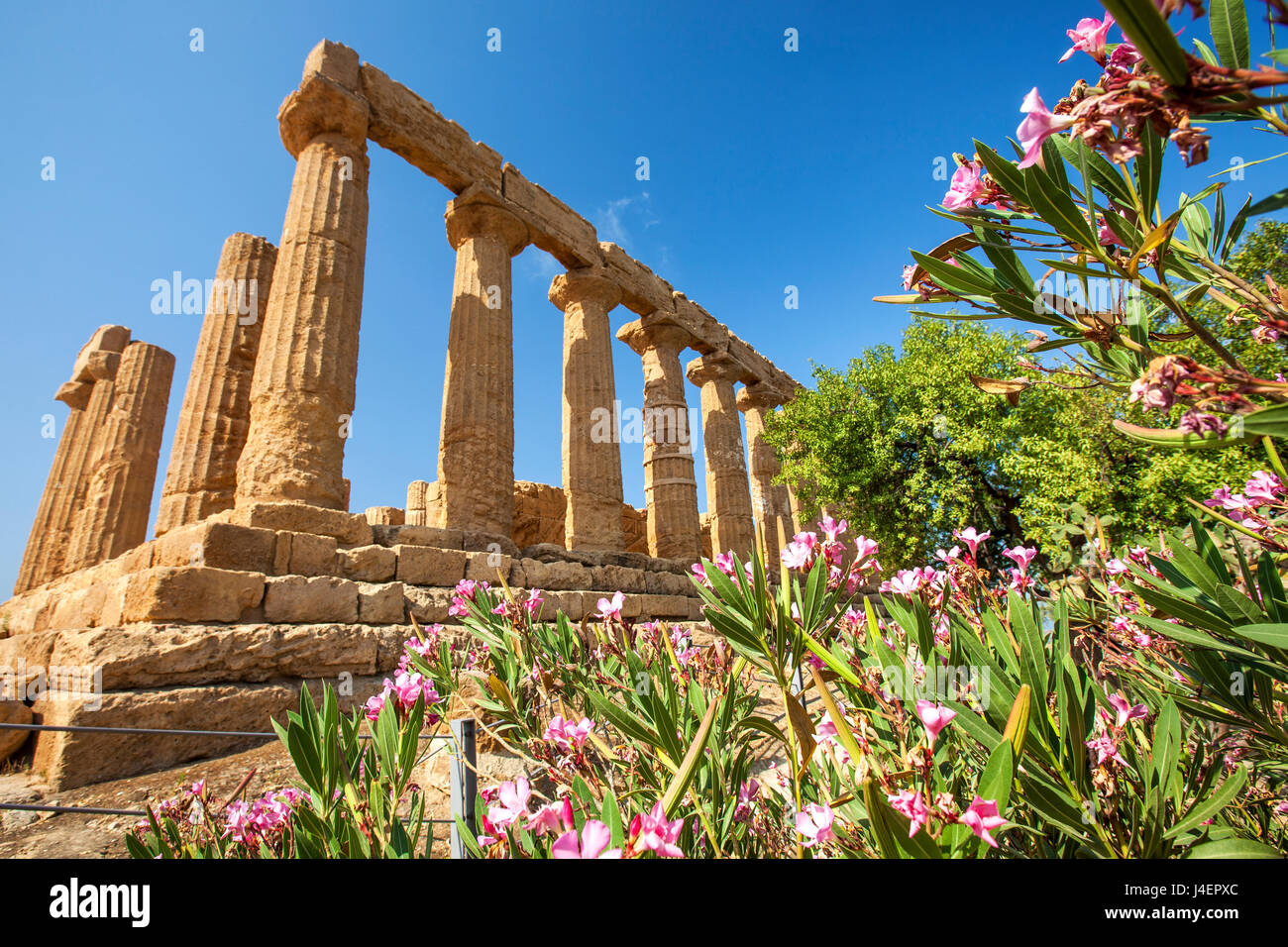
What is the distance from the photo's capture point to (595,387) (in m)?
12.5

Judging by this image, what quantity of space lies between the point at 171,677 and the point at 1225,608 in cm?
687

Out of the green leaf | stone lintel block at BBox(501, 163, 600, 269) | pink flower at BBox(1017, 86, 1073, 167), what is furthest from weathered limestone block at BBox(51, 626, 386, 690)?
stone lintel block at BBox(501, 163, 600, 269)

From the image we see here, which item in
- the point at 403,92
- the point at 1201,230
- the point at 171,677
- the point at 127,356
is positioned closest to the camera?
the point at 1201,230

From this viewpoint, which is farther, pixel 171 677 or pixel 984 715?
pixel 171 677

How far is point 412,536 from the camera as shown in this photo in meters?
8.20

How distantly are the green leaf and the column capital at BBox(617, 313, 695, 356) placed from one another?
1455 centimetres

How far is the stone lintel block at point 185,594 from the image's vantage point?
17.7 ft

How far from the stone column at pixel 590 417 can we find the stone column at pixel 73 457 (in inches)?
415

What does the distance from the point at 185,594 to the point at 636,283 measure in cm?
1146

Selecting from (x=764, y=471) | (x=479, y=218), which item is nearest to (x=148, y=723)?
(x=479, y=218)

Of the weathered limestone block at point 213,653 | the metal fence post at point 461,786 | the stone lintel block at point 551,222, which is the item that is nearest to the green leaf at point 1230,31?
the metal fence post at point 461,786

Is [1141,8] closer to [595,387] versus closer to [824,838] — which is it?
[824,838]

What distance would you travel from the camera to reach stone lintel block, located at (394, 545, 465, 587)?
766 centimetres

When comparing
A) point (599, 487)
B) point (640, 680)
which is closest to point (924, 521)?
point (599, 487)
